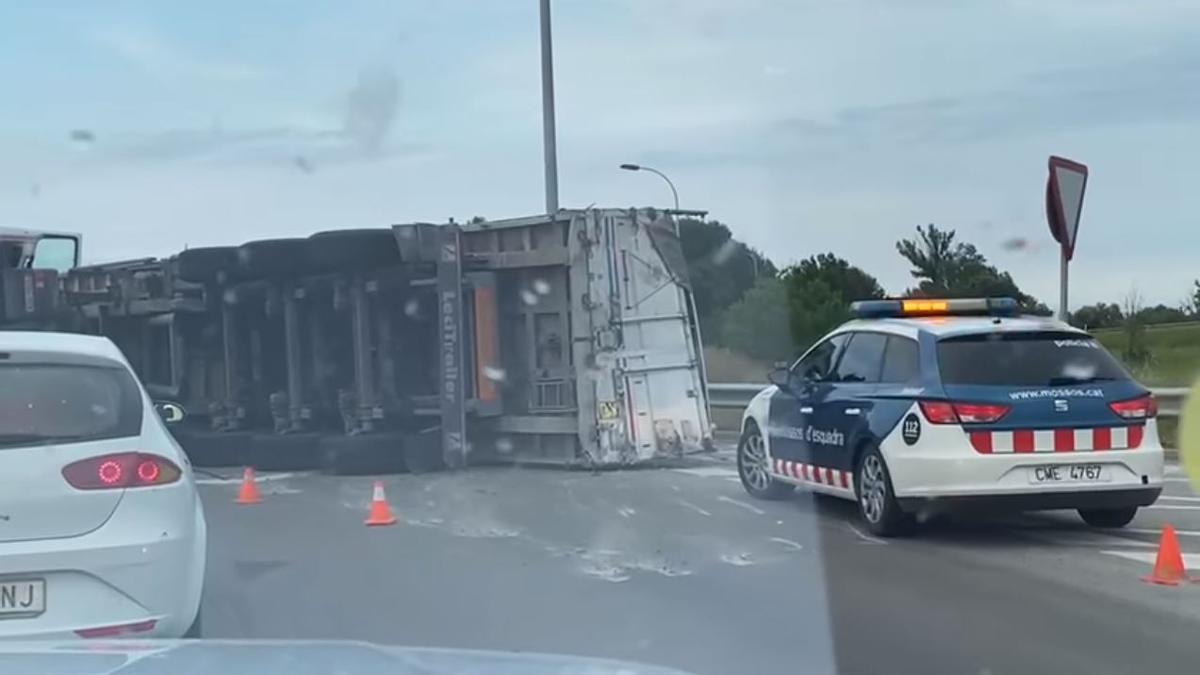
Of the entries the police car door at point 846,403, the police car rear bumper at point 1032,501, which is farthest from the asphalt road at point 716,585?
the police car door at point 846,403

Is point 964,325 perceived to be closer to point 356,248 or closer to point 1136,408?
point 1136,408

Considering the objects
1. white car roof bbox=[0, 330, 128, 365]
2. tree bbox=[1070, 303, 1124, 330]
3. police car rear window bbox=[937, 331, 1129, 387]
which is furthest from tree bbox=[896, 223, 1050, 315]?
white car roof bbox=[0, 330, 128, 365]

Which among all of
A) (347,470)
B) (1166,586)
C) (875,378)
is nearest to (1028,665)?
(1166,586)

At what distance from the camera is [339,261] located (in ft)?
51.6

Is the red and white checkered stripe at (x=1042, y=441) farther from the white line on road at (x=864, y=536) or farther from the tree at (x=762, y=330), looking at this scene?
the tree at (x=762, y=330)

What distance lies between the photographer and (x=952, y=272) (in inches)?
642

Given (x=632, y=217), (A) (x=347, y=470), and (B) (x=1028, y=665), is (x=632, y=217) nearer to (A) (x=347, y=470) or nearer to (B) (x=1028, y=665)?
(A) (x=347, y=470)

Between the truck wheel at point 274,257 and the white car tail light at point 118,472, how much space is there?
10.2m

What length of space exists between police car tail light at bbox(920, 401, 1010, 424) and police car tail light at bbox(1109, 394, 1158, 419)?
2.51 ft

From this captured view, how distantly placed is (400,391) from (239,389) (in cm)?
293

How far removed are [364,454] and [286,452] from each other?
4.55 feet

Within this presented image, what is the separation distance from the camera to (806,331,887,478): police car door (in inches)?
423

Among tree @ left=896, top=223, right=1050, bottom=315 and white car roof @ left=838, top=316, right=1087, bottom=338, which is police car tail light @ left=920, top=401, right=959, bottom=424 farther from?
tree @ left=896, top=223, right=1050, bottom=315

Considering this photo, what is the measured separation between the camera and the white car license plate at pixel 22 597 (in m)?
5.69
